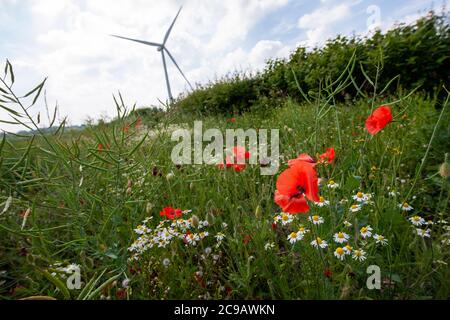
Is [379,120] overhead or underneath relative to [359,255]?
overhead

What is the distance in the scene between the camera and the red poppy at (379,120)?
2.94 feet

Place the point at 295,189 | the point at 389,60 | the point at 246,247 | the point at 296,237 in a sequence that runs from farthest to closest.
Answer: the point at 389,60 → the point at 246,247 → the point at 296,237 → the point at 295,189

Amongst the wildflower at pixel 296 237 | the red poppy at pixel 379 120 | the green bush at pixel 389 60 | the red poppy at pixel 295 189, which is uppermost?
the green bush at pixel 389 60

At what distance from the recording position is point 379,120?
3.00ft

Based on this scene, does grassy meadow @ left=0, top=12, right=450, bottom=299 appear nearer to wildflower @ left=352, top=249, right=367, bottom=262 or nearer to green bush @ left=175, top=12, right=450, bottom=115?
wildflower @ left=352, top=249, right=367, bottom=262

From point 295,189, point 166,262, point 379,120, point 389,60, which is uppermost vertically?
point 389,60

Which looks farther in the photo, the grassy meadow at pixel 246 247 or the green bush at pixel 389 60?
the green bush at pixel 389 60

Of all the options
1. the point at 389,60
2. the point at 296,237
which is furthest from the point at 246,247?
the point at 389,60

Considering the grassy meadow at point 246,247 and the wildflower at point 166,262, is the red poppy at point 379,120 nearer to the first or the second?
the grassy meadow at point 246,247

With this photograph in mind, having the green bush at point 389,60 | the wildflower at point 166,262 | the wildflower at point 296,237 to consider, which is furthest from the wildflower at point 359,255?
the green bush at point 389,60

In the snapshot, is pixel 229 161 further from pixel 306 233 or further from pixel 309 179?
pixel 309 179

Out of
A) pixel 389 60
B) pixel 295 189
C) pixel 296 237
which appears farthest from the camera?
pixel 389 60

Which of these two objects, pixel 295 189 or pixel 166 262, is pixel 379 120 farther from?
pixel 166 262

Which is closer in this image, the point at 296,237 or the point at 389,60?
the point at 296,237
